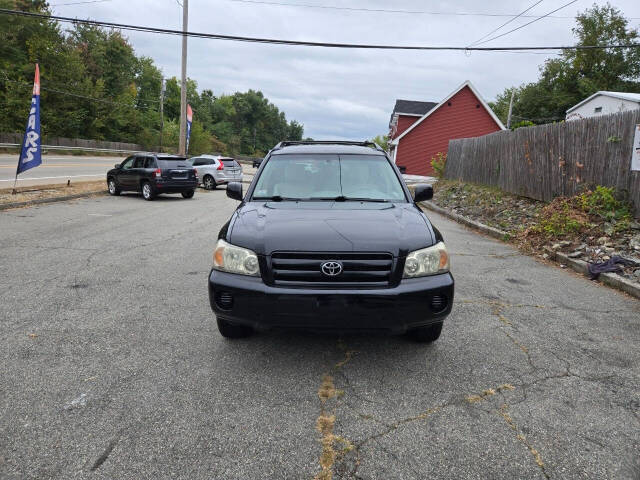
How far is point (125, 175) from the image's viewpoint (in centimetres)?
1712

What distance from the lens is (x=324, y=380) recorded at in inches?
130

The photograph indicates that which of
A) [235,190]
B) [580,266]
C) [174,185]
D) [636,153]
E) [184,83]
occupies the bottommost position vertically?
[580,266]

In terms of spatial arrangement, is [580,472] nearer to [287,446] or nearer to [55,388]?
[287,446]

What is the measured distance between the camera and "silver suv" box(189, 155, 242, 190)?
23281 mm

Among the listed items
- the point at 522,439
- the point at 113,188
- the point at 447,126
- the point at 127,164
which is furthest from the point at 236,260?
the point at 447,126

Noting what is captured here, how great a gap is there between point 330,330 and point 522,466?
1.39 metres

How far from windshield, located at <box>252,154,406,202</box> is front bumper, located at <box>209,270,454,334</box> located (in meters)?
1.34

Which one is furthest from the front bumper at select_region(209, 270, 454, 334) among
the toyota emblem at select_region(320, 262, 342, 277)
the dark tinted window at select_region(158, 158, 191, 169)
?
the dark tinted window at select_region(158, 158, 191, 169)

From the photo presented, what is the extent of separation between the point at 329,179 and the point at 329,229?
1.35 meters

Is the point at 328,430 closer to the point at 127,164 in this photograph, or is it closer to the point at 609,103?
the point at 127,164

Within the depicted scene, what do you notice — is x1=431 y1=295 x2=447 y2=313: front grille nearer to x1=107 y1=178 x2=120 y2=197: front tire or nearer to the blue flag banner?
the blue flag banner

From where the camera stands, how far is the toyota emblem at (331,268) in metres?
3.20

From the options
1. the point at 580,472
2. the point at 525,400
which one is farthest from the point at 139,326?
the point at 580,472

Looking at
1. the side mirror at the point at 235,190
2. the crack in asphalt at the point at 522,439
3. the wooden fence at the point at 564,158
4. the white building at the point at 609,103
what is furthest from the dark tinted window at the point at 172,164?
the white building at the point at 609,103
